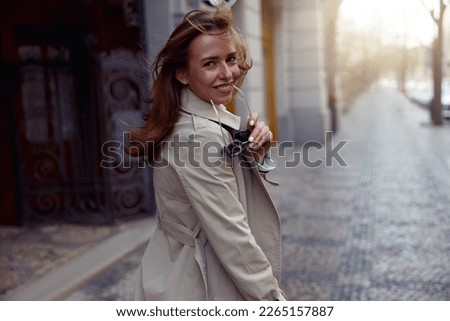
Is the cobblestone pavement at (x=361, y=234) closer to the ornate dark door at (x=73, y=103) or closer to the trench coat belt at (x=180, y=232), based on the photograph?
the ornate dark door at (x=73, y=103)

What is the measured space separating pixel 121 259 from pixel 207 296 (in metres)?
4.16

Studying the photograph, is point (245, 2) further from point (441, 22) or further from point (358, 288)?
point (441, 22)

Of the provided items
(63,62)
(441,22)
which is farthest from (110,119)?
(441,22)

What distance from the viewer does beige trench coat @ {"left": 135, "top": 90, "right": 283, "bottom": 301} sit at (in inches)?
68.3

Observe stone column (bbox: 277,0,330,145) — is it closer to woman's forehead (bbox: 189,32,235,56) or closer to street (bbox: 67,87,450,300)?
street (bbox: 67,87,450,300)

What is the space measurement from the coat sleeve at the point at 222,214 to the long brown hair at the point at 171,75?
128mm

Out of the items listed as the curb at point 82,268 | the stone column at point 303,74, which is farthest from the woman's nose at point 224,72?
the stone column at point 303,74

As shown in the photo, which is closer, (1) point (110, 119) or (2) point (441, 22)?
(1) point (110, 119)

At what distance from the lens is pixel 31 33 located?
23.7ft

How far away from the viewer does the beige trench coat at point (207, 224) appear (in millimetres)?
1735

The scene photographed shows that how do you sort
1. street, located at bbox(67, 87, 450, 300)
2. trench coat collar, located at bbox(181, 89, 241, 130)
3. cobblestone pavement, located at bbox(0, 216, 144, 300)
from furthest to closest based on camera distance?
cobblestone pavement, located at bbox(0, 216, 144, 300), street, located at bbox(67, 87, 450, 300), trench coat collar, located at bbox(181, 89, 241, 130)

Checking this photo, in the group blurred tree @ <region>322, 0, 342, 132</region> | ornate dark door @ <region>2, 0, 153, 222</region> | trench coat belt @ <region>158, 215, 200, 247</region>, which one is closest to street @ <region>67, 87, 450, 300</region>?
trench coat belt @ <region>158, 215, 200, 247</region>

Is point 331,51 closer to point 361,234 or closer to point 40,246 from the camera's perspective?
point 361,234

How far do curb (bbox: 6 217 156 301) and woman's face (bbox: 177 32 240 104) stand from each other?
348 centimetres
